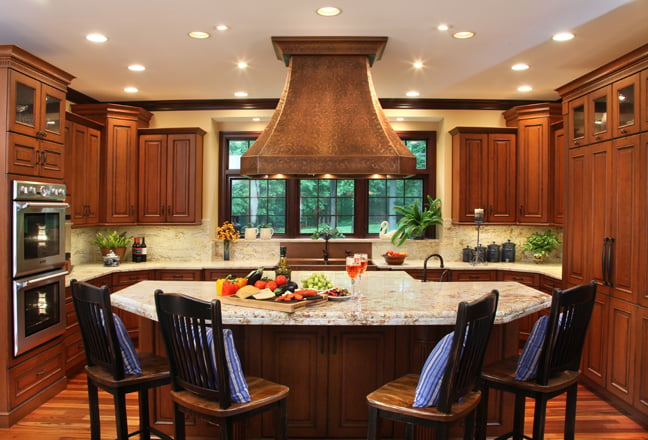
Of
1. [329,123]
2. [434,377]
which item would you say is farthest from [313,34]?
[434,377]

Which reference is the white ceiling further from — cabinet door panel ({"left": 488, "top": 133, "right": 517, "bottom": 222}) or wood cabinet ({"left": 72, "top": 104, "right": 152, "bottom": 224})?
cabinet door panel ({"left": 488, "top": 133, "right": 517, "bottom": 222})

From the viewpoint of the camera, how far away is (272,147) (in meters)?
3.52

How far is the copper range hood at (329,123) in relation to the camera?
347cm

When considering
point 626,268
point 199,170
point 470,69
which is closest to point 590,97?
point 470,69

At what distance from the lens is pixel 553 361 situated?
8.07 ft

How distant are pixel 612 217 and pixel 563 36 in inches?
55.9

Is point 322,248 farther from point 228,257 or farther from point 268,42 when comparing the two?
point 268,42

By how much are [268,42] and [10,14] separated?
1776 millimetres

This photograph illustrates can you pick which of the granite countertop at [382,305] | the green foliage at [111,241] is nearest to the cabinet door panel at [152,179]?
the green foliage at [111,241]

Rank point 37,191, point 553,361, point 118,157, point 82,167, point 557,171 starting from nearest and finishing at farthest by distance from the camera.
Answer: point 553,361, point 37,191, point 82,167, point 557,171, point 118,157

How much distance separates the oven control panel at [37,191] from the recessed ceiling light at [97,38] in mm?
1168

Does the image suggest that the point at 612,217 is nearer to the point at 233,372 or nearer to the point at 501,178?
the point at 501,178

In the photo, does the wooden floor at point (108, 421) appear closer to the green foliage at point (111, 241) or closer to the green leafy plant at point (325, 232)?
the green foliage at point (111, 241)

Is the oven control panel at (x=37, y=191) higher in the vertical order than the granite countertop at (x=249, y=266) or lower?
higher
